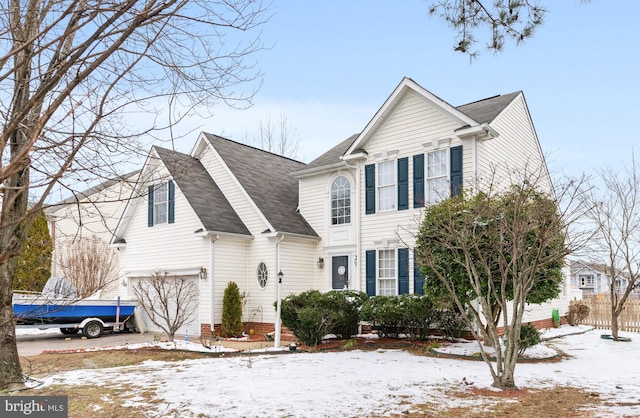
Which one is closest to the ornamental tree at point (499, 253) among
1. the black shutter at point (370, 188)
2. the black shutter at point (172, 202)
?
the black shutter at point (370, 188)

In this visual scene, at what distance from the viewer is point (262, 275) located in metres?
17.9

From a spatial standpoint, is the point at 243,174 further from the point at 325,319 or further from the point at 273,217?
the point at 325,319

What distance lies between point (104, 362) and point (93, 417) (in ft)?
17.5

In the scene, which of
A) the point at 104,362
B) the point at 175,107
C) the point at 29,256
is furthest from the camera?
the point at 29,256

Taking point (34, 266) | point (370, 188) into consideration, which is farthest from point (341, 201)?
point (34, 266)

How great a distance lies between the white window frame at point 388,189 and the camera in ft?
53.0

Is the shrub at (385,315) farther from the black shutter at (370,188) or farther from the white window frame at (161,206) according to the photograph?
the white window frame at (161,206)

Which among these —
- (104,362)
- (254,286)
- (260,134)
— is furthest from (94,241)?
(260,134)

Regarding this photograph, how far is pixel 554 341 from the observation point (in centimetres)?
1498

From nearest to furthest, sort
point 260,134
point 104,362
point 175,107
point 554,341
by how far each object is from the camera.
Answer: point 175,107 → point 104,362 → point 554,341 → point 260,134

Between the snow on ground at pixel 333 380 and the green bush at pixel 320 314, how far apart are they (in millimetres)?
1286

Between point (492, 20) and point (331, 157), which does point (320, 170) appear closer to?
point (331, 157)

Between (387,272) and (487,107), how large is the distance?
6125 mm

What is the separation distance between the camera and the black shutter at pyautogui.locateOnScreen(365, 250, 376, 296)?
16.2 m
